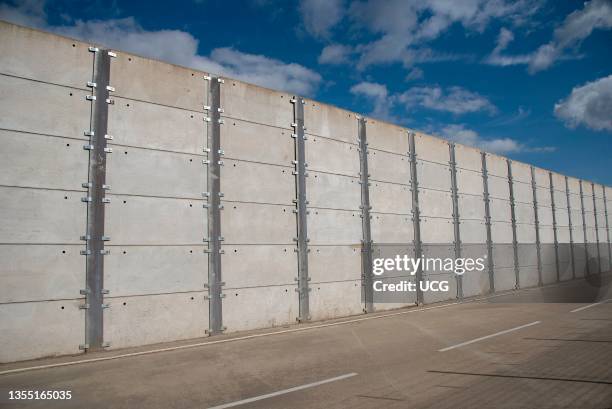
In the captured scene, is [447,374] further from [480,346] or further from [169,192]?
[169,192]

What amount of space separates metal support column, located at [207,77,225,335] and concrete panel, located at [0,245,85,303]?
320cm

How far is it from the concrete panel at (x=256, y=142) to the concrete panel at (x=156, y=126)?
29.4 inches

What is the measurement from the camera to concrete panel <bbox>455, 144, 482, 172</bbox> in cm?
2191

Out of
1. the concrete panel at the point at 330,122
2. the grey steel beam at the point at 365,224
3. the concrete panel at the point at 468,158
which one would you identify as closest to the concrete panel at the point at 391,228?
the grey steel beam at the point at 365,224

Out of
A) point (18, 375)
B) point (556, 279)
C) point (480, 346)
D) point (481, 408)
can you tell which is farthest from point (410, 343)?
point (556, 279)

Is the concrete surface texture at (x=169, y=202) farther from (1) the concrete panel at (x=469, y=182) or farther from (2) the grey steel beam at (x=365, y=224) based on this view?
(1) the concrete panel at (x=469, y=182)

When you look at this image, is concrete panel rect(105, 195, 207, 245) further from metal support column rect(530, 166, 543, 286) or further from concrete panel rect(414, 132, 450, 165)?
metal support column rect(530, 166, 543, 286)

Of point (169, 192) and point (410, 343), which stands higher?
point (169, 192)

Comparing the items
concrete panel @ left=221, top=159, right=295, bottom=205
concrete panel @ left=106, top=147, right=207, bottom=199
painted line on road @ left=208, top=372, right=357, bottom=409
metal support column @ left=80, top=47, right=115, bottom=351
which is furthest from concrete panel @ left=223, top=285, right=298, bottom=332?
painted line on road @ left=208, top=372, right=357, bottom=409

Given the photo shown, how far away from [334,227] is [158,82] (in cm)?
716

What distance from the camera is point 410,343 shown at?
33.7 ft

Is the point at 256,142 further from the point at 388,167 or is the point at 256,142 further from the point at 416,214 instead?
the point at 416,214

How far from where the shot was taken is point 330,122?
1580 cm

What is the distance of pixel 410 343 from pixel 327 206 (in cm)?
605
